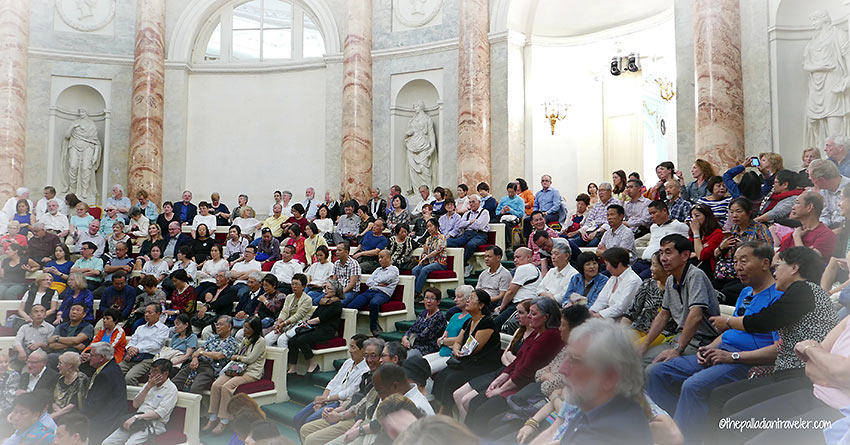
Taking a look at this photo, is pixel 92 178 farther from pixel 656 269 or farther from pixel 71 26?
pixel 656 269

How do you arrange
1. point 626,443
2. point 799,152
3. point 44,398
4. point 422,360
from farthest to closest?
point 799,152
point 44,398
point 422,360
point 626,443

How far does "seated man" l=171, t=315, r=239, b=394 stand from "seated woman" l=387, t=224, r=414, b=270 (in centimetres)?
278

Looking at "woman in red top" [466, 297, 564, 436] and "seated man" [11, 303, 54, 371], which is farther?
"seated man" [11, 303, 54, 371]

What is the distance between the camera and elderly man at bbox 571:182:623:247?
28.7 ft

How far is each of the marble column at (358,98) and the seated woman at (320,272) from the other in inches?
189

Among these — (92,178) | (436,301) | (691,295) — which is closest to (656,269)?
(691,295)

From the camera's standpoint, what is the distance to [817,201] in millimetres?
5387

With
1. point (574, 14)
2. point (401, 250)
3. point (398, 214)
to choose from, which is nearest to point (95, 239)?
point (398, 214)

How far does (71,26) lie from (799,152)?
14.7m

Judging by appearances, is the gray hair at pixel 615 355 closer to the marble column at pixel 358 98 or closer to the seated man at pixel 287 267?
the seated man at pixel 287 267

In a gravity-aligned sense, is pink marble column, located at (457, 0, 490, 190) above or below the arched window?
below

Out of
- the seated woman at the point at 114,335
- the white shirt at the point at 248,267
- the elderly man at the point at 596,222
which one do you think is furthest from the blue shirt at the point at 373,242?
the seated woman at the point at 114,335

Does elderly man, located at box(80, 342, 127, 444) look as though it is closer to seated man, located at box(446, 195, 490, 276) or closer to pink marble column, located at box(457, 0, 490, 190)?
seated man, located at box(446, 195, 490, 276)

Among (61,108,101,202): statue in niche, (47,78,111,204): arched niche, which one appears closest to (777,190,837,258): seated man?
(47,78,111,204): arched niche
